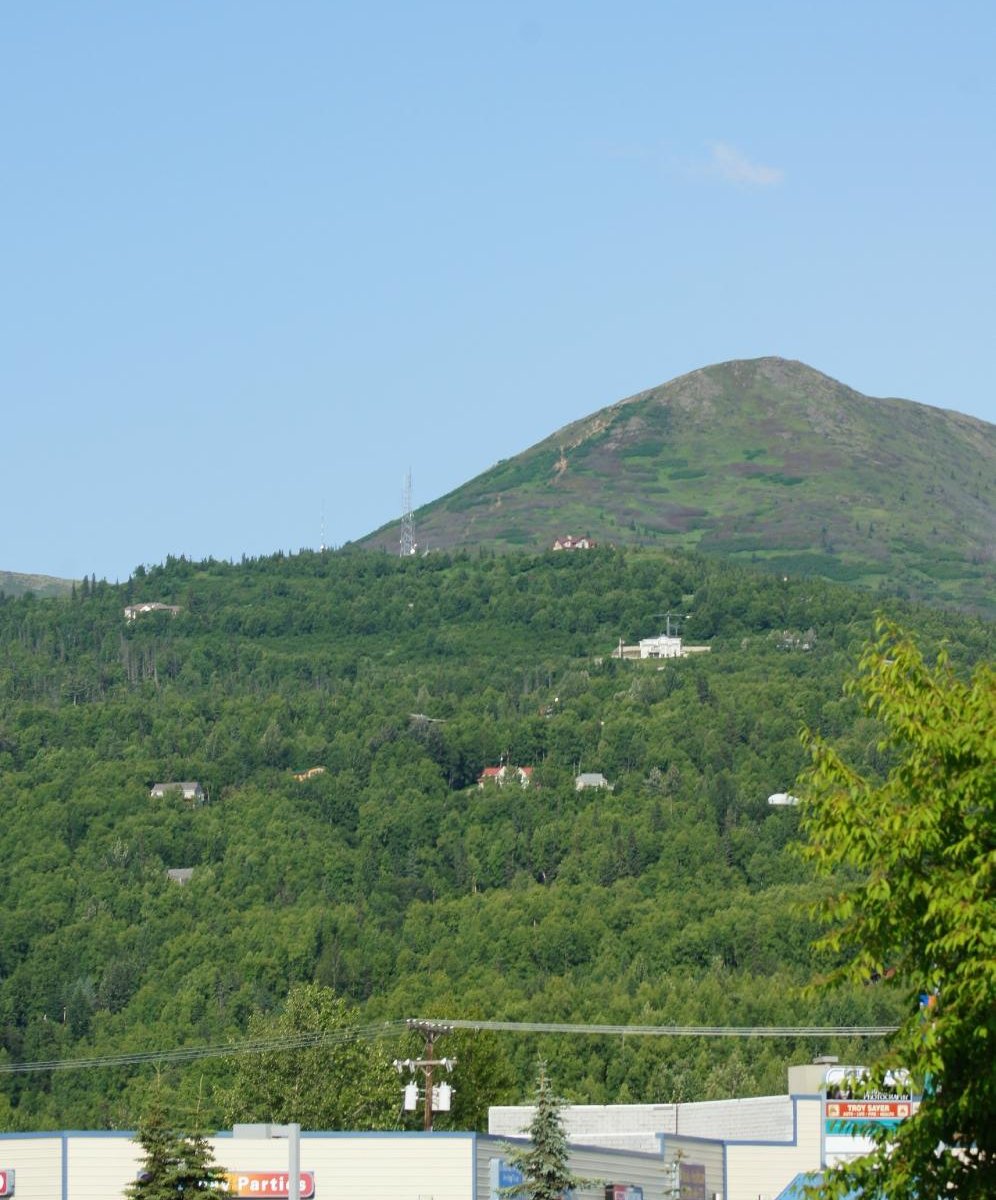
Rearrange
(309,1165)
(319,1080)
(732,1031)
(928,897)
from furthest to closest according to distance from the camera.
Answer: (732,1031)
(319,1080)
(309,1165)
(928,897)

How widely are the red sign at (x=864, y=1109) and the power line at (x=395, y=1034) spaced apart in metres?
14.7

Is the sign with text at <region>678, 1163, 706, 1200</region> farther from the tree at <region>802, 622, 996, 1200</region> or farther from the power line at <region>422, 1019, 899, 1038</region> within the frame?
the power line at <region>422, 1019, 899, 1038</region>

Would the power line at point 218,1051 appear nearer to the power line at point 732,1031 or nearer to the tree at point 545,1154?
the power line at point 732,1031

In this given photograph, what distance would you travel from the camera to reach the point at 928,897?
1923cm

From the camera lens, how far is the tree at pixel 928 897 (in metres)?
18.9

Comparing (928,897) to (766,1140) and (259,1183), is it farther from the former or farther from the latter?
(766,1140)

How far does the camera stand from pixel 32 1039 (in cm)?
19950

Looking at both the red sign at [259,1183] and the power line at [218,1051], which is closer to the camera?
the red sign at [259,1183]

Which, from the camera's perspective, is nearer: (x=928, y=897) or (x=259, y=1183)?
(x=928, y=897)

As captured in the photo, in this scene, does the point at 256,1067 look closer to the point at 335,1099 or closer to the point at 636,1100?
the point at 335,1099

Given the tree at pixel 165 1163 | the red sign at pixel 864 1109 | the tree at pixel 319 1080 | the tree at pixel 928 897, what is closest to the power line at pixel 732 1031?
the tree at pixel 319 1080

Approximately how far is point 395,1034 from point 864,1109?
73.3 metres

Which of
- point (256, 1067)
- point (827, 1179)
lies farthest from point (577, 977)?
point (827, 1179)

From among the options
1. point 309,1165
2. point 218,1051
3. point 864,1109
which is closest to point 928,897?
point 309,1165
